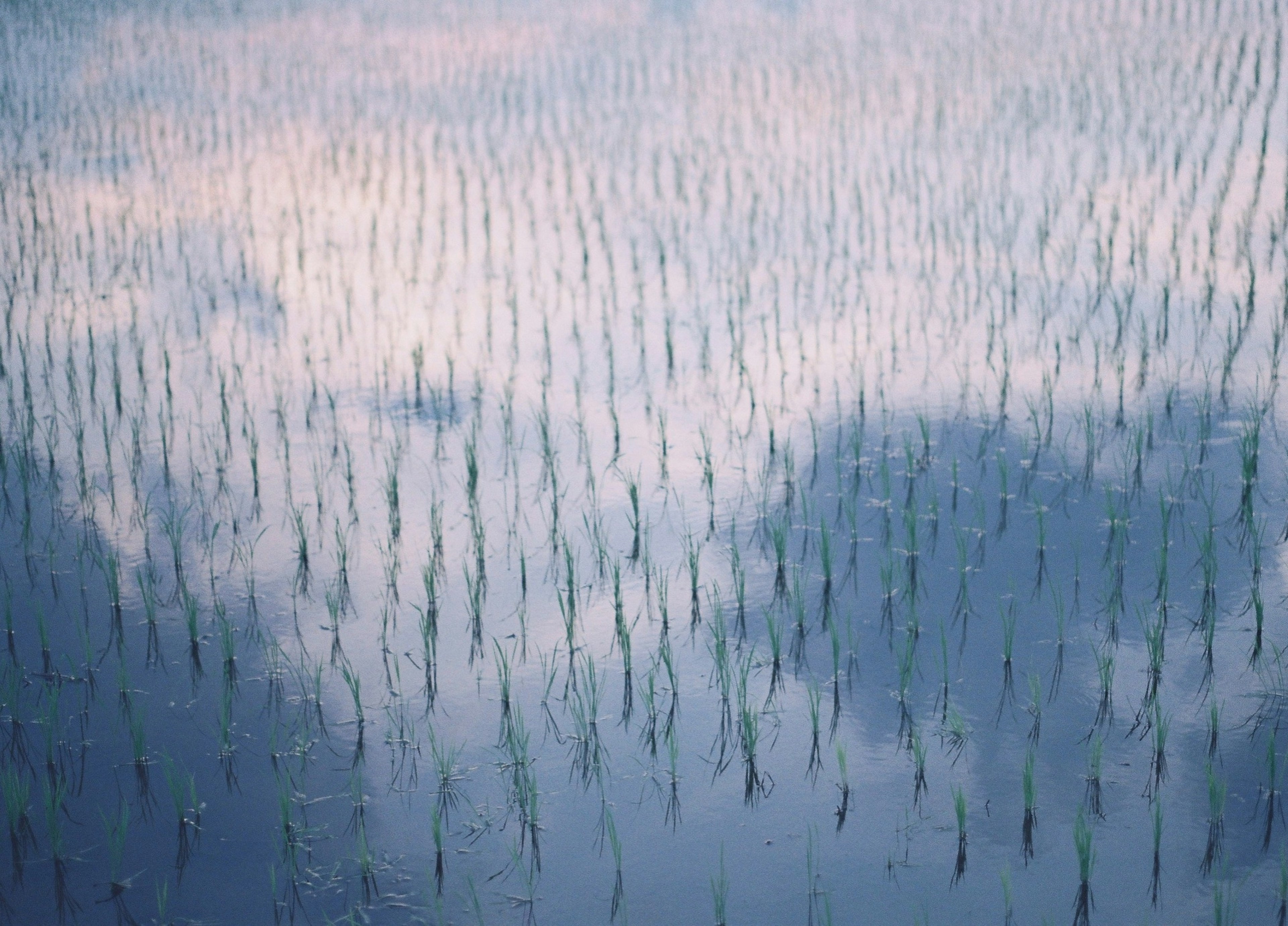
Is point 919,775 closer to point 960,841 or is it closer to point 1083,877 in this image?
point 960,841

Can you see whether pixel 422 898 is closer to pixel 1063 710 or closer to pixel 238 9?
pixel 1063 710

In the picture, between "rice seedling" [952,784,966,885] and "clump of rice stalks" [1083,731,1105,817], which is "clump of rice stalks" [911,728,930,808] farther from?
"clump of rice stalks" [1083,731,1105,817]

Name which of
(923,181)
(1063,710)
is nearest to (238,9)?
(923,181)

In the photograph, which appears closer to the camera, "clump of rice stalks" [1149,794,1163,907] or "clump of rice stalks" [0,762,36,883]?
"clump of rice stalks" [1149,794,1163,907]

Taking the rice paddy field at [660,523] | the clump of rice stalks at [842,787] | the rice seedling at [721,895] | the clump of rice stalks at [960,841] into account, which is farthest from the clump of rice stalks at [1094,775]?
the rice seedling at [721,895]

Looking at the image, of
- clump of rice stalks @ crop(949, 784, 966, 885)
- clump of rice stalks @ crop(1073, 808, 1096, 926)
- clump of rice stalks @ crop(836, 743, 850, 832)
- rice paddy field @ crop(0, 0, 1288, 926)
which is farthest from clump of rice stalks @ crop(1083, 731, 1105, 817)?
clump of rice stalks @ crop(836, 743, 850, 832)

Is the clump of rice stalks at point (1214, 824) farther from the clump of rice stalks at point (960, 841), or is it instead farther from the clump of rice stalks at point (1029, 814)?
the clump of rice stalks at point (960, 841)

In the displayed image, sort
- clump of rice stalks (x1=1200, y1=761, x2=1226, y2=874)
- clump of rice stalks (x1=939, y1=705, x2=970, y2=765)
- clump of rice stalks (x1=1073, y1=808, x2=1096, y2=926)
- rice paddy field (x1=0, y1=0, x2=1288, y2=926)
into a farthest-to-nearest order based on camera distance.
Answer: 1. clump of rice stalks (x1=939, y1=705, x2=970, y2=765)
2. rice paddy field (x1=0, y1=0, x2=1288, y2=926)
3. clump of rice stalks (x1=1200, y1=761, x2=1226, y2=874)
4. clump of rice stalks (x1=1073, y1=808, x2=1096, y2=926)

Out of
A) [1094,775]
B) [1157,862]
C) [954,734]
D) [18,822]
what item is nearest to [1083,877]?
[1157,862]

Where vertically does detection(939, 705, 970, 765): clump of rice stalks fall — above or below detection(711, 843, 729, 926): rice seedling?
above
